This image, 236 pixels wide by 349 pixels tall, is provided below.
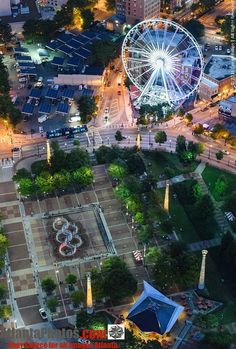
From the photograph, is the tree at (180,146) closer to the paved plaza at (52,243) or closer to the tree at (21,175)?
the paved plaza at (52,243)

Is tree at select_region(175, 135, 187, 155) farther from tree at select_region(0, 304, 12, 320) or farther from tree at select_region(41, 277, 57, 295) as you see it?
tree at select_region(0, 304, 12, 320)

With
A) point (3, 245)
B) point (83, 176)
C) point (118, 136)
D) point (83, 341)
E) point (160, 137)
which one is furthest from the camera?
point (118, 136)

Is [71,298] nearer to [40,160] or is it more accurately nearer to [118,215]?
[118,215]

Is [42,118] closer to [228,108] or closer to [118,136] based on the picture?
[118,136]

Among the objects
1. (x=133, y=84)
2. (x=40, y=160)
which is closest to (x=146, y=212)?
(x=40, y=160)

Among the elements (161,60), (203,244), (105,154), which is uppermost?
(161,60)

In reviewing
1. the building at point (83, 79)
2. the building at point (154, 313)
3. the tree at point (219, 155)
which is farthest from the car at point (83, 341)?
the building at point (83, 79)

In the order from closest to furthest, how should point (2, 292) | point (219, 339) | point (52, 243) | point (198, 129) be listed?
1. point (219, 339)
2. point (2, 292)
3. point (52, 243)
4. point (198, 129)

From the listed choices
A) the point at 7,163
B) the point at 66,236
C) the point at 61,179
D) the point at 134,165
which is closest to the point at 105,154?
the point at 134,165
